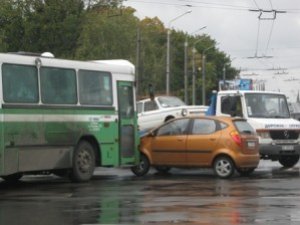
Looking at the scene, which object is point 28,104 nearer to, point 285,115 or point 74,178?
point 74,178

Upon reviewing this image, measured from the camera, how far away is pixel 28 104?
15.4 m

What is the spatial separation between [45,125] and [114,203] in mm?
3906

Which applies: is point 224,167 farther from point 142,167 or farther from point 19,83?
point 19,83

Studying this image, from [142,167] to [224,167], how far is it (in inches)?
95.5

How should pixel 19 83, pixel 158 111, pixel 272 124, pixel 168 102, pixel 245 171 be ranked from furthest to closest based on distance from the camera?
pixel 168 102 → pixel 158 111 → pixel 272 124 → pixel 245 171 → pixel 19 83

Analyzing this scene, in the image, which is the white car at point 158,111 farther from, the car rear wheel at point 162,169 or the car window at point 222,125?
the car window at point 222,125

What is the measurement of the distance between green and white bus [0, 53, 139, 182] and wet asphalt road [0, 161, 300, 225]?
0.61 metres

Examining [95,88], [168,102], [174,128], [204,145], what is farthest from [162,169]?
[168,102]

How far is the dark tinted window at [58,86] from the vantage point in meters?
16.0

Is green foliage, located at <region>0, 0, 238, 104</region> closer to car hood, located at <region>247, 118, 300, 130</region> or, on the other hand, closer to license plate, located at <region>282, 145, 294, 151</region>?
car hood, located at <region>247, 118, 300, 130</region>

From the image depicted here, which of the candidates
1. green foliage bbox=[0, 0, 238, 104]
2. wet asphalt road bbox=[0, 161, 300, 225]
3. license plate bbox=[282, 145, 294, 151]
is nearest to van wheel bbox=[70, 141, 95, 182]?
wet asphalt road bbox=[0, 161, 300, 225]

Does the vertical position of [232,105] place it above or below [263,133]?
above

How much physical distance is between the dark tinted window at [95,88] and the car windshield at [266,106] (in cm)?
534

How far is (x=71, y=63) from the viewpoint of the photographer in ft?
55.3
